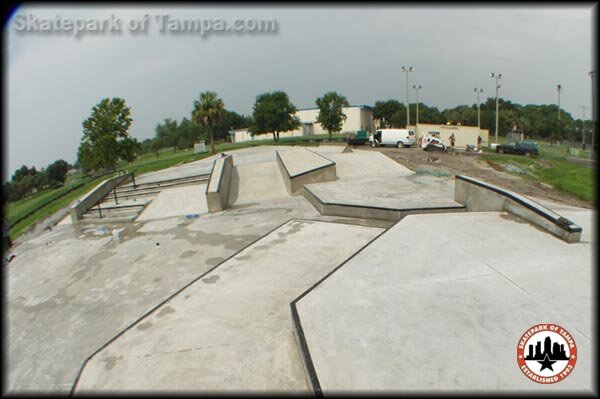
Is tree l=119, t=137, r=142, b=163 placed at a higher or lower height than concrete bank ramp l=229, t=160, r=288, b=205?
higher

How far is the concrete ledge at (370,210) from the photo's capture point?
30.7 feet

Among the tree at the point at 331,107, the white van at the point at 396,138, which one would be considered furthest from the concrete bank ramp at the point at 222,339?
the tree at the point at 331,107

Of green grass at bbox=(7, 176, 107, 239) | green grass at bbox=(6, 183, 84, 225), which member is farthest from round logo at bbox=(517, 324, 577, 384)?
green grass at bbox=(6, 183, 84, 225)

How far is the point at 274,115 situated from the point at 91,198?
44.3 metres

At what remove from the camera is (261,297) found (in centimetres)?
575

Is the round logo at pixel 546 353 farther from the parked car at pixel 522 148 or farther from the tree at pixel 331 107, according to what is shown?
the tree at pixel 331 107

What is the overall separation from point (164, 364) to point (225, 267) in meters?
3.06

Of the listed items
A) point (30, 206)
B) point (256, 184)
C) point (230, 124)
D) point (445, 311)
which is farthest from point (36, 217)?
point (230, 124)

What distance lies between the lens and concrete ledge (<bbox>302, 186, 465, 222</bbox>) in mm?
9359

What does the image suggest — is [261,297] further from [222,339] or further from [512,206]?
[512,206]

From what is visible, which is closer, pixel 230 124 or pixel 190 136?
pixel 190 136

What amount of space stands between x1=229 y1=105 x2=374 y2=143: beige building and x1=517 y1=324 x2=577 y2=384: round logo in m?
83.1

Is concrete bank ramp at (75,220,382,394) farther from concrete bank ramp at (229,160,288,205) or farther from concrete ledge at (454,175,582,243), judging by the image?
concrete bank ramp at (229,160,288,205)

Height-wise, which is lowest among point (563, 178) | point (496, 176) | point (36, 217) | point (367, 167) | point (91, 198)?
point (36, 217)
